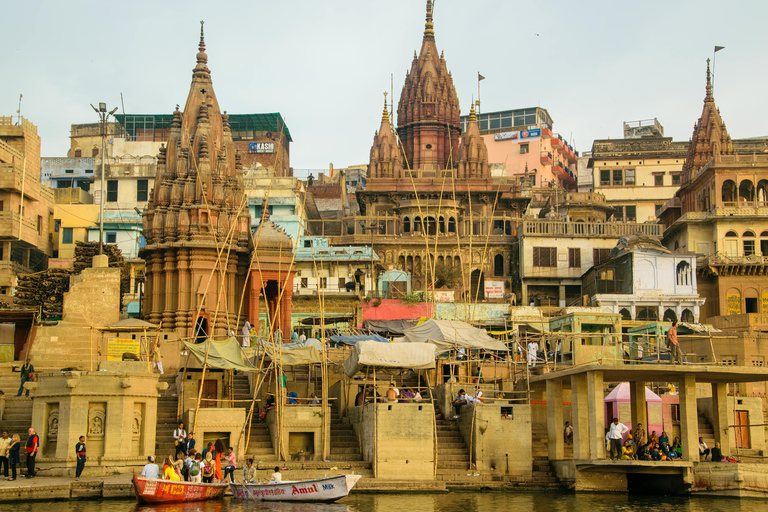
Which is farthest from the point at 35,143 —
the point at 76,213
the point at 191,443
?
the point at 191,443

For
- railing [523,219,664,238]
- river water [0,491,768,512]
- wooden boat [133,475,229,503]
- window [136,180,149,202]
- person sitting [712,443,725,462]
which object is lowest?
river water [0,491,768,512]

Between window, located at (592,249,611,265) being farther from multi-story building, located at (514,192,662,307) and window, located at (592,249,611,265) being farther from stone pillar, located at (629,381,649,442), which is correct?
stone pillar, located at (629,381,649,442)

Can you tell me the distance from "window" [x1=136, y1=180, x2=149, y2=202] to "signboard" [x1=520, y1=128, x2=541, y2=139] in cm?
3359

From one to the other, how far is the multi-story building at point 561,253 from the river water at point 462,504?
87.3 ft

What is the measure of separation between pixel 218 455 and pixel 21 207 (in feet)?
101

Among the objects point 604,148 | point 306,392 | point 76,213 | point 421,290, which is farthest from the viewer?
point 604,148

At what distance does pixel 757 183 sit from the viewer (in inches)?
2031

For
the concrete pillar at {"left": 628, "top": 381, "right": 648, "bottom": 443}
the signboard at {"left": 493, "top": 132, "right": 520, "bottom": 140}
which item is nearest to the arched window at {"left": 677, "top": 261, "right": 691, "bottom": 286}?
the concrete pillar at {"left": 628, "top": 381, "right": 648, "bottom": 443}

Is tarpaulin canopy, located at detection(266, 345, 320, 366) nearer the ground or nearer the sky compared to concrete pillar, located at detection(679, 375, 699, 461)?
nearer the sky

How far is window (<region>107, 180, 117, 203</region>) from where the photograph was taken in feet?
194

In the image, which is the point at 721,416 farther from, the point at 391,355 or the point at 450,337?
the point at 391,355

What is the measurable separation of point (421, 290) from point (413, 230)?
20.5 ft

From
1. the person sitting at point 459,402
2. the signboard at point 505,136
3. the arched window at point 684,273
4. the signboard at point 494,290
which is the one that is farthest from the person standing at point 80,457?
the signboard at point 505,136

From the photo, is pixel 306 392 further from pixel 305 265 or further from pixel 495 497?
pixel 305 265
